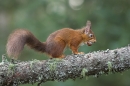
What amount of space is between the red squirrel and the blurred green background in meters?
3.49

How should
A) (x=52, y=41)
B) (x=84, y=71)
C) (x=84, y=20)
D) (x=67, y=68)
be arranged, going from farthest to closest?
(x=84, y=20) < (x=52, y=41) < (x=67, y=68) < (x=84, y=71)

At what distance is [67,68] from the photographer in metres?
4.11

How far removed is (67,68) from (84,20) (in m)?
5.71

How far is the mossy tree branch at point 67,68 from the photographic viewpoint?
4039 mm

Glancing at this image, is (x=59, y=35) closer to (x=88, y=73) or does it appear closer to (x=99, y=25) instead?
(x=88, y=73)

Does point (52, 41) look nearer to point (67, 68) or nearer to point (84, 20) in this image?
point (67, 68)

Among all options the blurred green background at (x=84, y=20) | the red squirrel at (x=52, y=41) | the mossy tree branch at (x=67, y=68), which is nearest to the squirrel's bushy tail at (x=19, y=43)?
the red squirrel at (x=52, y=41)

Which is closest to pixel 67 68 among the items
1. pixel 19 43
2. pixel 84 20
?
pixel 19 43

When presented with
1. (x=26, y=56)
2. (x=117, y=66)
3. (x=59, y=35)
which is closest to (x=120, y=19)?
(x=26, y=56)

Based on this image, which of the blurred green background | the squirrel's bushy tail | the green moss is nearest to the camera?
the green moss

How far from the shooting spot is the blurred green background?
930 centimetres

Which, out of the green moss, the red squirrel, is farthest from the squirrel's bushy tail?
the green moss

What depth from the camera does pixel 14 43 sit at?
448 centimetres

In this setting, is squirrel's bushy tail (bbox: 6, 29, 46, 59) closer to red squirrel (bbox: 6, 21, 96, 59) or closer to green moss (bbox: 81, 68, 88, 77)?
red squirrel (bbox: 6, 21, 96, 59)
